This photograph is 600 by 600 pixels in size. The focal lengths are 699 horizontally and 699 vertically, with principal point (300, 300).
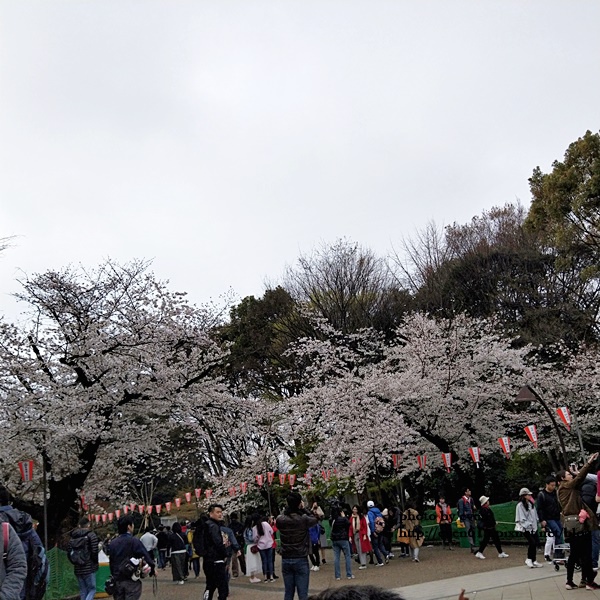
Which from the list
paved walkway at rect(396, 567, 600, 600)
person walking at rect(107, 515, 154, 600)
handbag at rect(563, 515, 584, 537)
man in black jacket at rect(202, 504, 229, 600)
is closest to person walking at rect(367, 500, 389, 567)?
paved walkway at rect(396, 567, 600, 600)

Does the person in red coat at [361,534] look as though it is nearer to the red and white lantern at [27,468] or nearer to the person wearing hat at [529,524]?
the person wearing hat at [529,524]

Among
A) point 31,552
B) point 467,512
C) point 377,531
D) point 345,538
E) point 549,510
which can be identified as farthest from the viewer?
point 467,512

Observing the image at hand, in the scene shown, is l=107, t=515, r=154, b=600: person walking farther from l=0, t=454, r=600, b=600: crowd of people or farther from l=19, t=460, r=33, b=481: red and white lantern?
l=19, t=460, r=33, b=481: red and white lantern

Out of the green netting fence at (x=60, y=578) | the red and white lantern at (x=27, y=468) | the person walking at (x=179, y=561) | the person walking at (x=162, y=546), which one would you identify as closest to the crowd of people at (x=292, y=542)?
the person walking at (x=179, y=561)

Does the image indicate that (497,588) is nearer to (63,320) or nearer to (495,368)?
(63,320)

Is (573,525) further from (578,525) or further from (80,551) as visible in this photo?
(80,551)

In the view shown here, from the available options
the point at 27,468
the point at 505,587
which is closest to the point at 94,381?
the point at 27,468

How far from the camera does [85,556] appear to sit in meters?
10.6

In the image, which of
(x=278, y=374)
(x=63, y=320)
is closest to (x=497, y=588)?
(x=63, y=320)

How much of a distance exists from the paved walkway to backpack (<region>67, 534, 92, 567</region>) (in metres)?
4.84

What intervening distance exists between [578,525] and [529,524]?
4.40m

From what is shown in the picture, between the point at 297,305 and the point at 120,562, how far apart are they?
2267 centimetres

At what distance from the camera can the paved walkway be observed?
9.73 metres

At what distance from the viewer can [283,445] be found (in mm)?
30500
